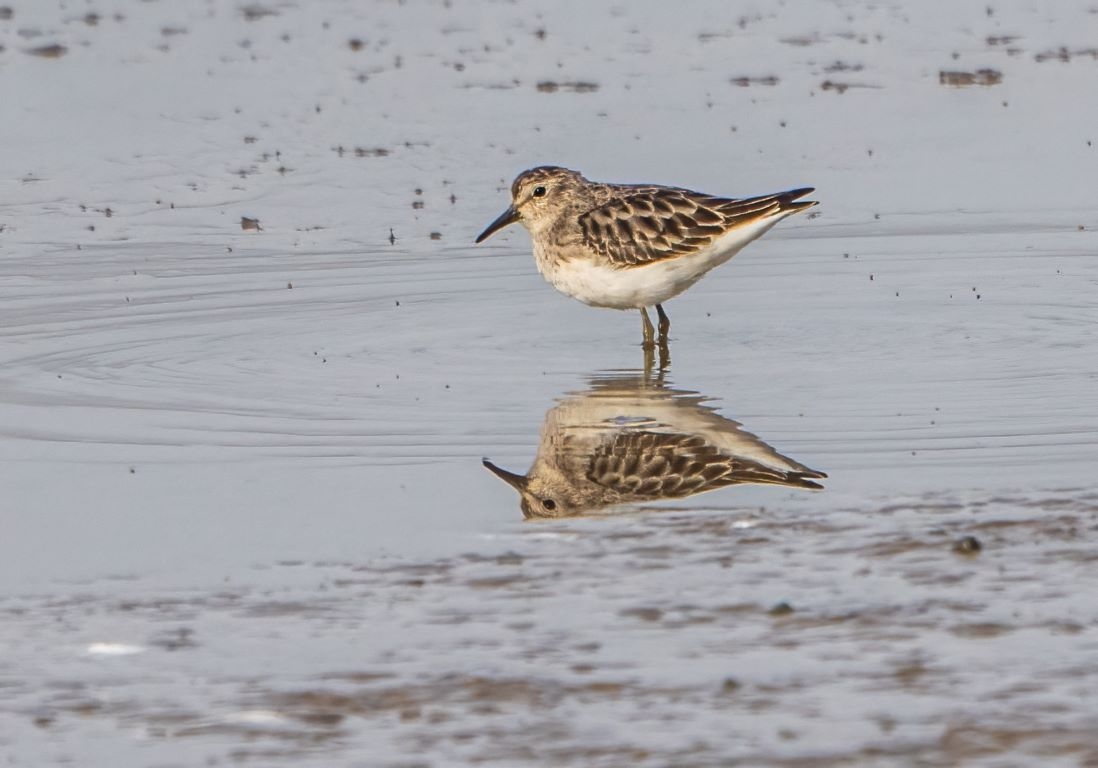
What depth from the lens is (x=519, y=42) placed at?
22.2 metres

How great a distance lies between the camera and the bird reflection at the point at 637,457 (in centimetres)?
911

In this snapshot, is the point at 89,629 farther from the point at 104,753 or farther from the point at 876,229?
the point at 876,229

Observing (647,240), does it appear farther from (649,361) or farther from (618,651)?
(618,651)

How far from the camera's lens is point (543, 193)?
43.8 ft

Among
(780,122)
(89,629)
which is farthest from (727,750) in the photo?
(780,122)

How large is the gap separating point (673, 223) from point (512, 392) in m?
1.94

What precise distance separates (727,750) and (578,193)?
25.0 ft

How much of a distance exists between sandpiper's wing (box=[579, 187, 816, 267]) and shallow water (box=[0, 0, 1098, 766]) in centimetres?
70

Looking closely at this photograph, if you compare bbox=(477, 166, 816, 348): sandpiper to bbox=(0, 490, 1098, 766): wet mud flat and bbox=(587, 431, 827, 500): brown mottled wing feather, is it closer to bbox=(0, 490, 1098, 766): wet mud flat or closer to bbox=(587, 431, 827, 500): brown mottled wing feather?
bbox=(587, 431, 827, 500): brown mottled wing feather

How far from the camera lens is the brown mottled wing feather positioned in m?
9.13

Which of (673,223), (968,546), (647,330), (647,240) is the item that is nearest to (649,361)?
(647,330)

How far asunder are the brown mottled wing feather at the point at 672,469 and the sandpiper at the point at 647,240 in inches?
102

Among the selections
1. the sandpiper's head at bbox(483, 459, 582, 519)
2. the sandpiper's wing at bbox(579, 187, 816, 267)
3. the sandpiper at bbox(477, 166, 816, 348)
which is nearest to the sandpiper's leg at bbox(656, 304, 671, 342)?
the sandpiper at bbox(477, 166, 816, 348)

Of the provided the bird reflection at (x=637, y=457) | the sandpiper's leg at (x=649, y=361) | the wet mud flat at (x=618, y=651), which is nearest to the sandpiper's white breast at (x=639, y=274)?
the sandpiper's leg at (x=649, y=361)
